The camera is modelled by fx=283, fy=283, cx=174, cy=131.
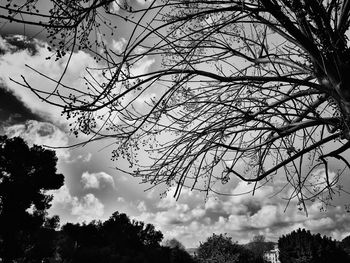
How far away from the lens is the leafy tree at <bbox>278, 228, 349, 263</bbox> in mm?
36156

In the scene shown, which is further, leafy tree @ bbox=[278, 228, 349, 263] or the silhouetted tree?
leafy tree @ bbox=[278, 228, 349, 263]

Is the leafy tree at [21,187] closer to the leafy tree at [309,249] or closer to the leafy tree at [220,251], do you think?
the leafy tree at [220,251]

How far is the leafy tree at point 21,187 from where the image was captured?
21766mm

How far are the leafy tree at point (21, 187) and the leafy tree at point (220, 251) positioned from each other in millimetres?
21062

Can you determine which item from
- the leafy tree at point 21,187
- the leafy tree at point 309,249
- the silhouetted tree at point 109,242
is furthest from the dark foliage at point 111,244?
the leafy tree at point 309,249

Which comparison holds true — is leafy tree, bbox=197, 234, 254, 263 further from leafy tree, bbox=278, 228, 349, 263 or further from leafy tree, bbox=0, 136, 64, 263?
leafy tree, bbox=0, 136, 64, 263

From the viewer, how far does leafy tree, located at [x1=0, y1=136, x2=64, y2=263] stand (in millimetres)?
21766

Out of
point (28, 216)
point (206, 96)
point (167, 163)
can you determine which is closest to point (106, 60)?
point (167, 163)

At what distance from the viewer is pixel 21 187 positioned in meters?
22.2

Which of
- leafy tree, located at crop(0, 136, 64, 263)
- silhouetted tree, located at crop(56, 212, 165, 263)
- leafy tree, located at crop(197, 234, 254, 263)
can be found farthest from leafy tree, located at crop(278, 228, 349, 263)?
leafy tree, located at crop(0, 136, 64, 263)

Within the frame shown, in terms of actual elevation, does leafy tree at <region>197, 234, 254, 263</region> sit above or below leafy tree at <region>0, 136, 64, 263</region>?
below

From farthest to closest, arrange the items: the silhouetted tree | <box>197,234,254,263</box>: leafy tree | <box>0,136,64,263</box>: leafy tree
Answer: <box>197,234,254,263</box>: leafy tree → the silhouetted tree → <box>0,136,64,263</box>: leafy tree

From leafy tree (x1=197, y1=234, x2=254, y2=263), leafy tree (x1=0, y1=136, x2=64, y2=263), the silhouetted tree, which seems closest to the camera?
leafy tree (x1=0, y1=136, x2=64, y2=263)

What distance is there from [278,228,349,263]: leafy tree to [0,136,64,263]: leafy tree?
31.4m
